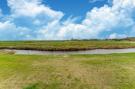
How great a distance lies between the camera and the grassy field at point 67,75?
2364 cm

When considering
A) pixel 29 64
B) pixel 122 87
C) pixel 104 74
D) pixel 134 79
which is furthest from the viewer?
pixel 29 64

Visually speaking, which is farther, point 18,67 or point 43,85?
point 18,67

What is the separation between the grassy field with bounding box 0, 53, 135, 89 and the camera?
23641 mm

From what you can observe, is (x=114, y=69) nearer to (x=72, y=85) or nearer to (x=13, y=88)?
(x=72, y=85)

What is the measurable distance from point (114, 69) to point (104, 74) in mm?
2471

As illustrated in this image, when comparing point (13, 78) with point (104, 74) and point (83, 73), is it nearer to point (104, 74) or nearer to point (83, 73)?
point (83, 73)

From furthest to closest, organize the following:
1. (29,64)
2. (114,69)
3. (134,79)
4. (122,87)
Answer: (29,64)
(114,69)
(134,79)
(122,87)

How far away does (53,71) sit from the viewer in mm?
27891

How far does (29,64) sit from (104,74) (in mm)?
9384

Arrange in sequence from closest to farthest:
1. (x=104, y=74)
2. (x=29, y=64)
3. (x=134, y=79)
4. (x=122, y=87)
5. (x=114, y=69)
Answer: (x=122, y=87) → (x=134, y=79) → (x=104, y=74) → (x=114, y=69) → (x=29, y=64)

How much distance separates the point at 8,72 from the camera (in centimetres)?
2784

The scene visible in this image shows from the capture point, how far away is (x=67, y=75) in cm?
2633

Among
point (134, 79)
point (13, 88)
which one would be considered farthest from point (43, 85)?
point (134, 79)

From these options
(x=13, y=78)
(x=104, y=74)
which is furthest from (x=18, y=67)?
(x=104, y=74)
